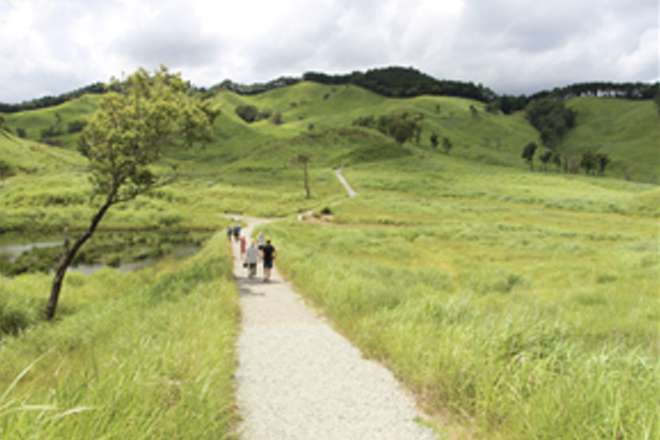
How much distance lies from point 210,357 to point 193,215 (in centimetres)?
7277

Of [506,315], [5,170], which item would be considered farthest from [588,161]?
[5,170]

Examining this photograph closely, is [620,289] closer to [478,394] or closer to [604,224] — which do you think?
[478,394]

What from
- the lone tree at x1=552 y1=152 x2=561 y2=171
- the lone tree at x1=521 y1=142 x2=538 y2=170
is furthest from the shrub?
the lone tree at x1=552 y1=152 x2=561 y2=171

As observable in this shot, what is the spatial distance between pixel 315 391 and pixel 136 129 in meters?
16.1

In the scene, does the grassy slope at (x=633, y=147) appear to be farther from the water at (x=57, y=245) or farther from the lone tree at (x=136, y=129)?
the lone tree at (x=136, y=129)

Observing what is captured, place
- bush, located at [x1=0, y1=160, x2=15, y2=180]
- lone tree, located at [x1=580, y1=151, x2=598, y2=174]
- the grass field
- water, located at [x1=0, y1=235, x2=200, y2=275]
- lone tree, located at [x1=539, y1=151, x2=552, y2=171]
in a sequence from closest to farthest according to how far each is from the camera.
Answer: the grass field → water, located at [x1=0, y1=235, x2=200, y2=275] → bush, located at [x1=0, y1=160, x2=15, y2=180] → lone tree, located at [x1=580, y1=151, x2=598, y2=174] → lone tree, located at [x1=539, y1=151, x2=552, y2=171]

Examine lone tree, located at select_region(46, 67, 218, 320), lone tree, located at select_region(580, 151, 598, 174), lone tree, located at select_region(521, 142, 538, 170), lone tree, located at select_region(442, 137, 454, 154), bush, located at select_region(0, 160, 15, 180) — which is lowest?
lone tree, located at select_region(46, 67, 218, 320)

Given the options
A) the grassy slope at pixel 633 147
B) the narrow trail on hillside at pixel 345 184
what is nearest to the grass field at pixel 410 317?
the narrow trail on hillside at pixel 345 184

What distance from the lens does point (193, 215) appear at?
77125mm

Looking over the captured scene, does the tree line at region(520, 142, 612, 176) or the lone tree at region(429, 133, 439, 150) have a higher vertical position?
the lone tree at region(429, 133, 439, 150)

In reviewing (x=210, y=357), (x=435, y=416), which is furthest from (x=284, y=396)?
(x=435, y=416)

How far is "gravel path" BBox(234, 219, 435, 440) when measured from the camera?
6300 millimetres

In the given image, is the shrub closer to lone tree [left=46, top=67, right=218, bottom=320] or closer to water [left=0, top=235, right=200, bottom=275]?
water [left=0, top=235, right=200, bottom=275]

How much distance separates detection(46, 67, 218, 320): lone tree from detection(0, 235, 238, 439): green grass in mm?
5852
